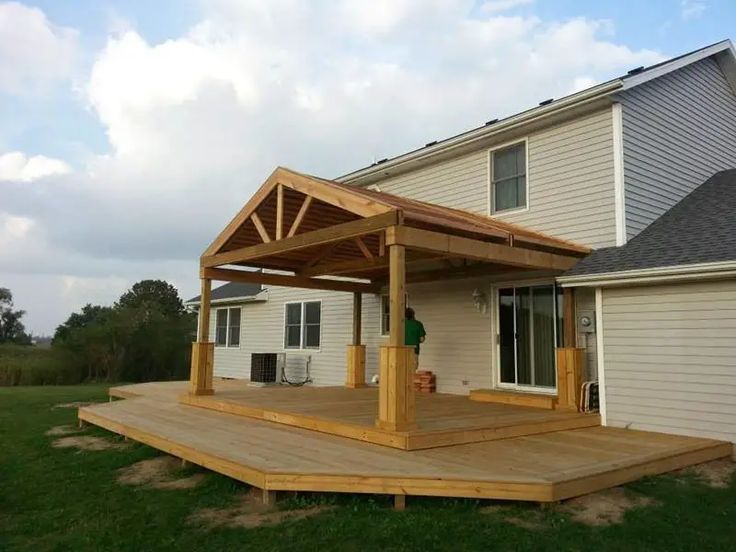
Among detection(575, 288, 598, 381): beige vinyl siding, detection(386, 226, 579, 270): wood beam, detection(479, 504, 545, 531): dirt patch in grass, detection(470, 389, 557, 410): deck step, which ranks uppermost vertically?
detection(386, 226, 579, 270): wood beam

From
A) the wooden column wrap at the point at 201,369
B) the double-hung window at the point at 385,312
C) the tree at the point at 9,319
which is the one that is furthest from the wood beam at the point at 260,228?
the tree at the point at 9,319

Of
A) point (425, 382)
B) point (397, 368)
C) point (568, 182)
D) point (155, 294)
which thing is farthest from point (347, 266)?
point (155, 294)

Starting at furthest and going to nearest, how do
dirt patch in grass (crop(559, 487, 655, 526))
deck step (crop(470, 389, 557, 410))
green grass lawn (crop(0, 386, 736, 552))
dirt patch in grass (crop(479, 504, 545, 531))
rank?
deck step (crop(470, 389, 557, 410))
dirt patch in grass (crop(559, 487, 655, 526))
dirt patch in grass (crop(479, 504, 545, 531))
green grass lawn (crop(0, 386, 736, 552))

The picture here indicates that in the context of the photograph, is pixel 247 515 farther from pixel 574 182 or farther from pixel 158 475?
pixel 574 182

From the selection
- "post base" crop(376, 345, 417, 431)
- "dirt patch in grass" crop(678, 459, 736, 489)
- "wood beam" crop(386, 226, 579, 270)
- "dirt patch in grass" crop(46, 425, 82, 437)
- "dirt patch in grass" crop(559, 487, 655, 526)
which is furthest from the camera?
"dirt patch in grass" crop(46, 425, 82, 437)

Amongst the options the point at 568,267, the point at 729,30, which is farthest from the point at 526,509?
the point at 729,30

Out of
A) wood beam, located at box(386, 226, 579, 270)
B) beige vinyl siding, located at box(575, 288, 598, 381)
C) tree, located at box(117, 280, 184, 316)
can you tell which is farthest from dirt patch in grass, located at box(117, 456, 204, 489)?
tree, located at box(117, 280, 184, 316)

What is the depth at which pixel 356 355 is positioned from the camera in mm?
11453

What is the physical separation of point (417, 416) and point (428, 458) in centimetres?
176

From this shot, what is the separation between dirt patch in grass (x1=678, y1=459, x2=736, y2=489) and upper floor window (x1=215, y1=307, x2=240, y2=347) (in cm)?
1300

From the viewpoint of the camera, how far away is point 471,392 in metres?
8.93

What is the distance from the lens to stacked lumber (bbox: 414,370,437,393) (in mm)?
10070

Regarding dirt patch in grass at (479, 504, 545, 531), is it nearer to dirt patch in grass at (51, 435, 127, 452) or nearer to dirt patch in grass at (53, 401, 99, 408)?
dirt patch in grass at (51, 435, 127, 452)

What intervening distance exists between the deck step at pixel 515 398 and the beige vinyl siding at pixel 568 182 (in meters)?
2.35
